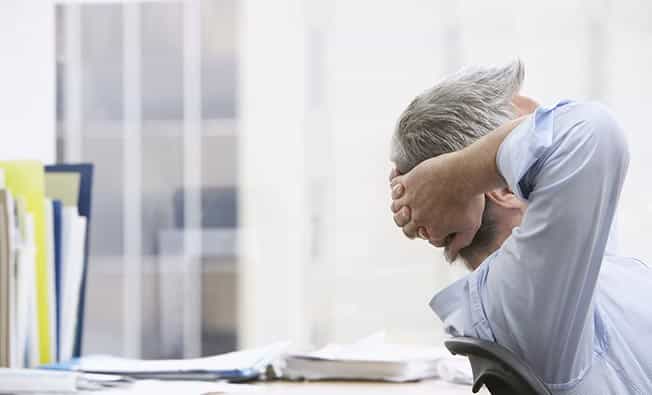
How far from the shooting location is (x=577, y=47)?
3.37m

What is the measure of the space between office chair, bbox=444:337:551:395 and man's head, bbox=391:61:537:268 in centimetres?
21

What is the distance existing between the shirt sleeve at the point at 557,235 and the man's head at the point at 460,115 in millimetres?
122

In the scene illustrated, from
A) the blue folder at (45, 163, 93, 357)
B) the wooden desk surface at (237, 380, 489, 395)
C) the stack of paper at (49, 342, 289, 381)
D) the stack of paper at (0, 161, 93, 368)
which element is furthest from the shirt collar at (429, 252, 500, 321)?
the blue folder at (45, 163, 93, 357)

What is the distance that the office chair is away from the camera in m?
0.91

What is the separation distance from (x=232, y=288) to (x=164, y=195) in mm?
436

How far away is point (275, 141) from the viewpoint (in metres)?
3.45

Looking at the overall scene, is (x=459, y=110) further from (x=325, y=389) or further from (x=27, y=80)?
(x=27, y=80)

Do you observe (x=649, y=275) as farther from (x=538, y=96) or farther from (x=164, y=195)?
(x=164, y=195)

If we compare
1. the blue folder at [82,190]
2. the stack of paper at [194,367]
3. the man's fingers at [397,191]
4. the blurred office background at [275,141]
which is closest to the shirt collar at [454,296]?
the man's fingers at [397,191]

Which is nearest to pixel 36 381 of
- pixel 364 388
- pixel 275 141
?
pixel 364 388

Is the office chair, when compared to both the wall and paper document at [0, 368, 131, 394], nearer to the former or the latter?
paper document at [0, 368, 131, 394]

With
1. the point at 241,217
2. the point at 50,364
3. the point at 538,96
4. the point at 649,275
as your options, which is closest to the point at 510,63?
the point at 649,275

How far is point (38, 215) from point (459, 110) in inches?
33.4

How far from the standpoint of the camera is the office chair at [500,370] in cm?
Result: 91
